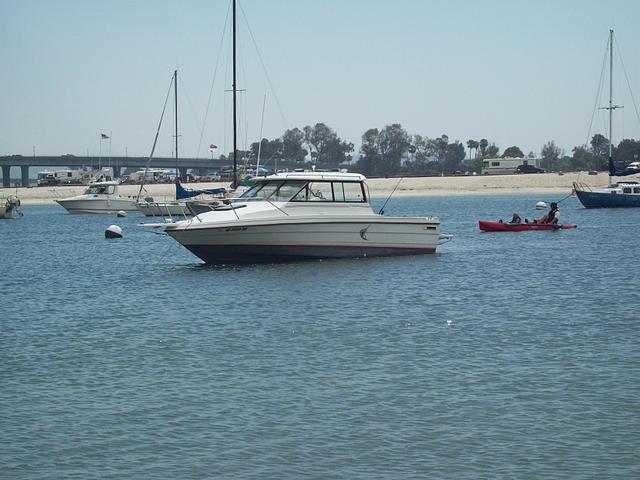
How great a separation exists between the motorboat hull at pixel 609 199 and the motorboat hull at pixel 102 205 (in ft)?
128

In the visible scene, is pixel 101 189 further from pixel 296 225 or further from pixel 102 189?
pixel 296 225

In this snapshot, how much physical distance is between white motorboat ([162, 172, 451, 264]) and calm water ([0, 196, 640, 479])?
822 millimetres

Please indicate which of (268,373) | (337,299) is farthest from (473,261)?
(268,373)

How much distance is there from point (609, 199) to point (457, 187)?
241 ft

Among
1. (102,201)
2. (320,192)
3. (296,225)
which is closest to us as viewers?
(296,225)

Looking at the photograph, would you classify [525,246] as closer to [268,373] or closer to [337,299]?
[337,299]

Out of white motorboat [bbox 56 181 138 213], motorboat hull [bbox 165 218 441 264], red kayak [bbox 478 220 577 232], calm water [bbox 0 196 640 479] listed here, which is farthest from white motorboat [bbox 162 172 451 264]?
white motorboat [bbox 56 181 138 213]

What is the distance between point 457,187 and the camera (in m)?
154

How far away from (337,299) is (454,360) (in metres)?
9.03

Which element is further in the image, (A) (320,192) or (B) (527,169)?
(B) (527,169)

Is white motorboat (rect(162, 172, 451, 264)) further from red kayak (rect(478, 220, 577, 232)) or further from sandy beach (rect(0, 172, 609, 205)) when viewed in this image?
sandy beach (rect(0, 172, 609, 205))

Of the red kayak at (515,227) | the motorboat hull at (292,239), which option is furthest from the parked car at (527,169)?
the motorboat hull at (292,239)

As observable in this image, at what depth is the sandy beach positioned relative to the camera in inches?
5615

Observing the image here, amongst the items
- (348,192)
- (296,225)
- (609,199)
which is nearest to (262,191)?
(296,225)
